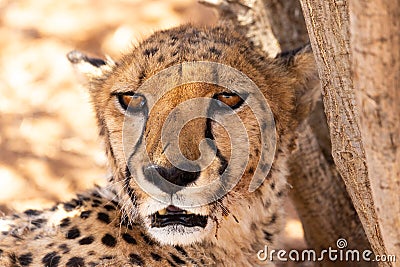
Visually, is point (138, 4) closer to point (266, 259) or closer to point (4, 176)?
point (4, 176)

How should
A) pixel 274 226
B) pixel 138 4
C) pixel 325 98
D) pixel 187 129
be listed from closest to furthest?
pixel 325 98 → pixel 187 129 → pixel 274 226 → pixel 138 4

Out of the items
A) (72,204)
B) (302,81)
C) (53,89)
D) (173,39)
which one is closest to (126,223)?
(72,204)

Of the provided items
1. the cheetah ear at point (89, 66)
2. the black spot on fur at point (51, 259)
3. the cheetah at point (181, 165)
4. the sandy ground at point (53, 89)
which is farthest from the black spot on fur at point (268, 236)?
the sandy ground at point (53, 89)

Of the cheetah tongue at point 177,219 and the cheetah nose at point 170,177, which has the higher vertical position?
the cheetah nose at point 170,177

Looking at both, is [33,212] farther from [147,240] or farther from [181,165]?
[181,165]

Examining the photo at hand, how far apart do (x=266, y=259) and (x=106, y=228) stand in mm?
552

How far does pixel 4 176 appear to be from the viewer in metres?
4.35

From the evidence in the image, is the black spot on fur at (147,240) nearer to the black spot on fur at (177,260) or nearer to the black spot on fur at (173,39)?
the black spot on fur at (177,260)

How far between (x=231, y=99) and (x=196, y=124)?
185mm

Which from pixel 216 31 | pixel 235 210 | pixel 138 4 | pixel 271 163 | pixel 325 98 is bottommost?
pixel 235 210

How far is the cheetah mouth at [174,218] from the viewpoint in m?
1.94

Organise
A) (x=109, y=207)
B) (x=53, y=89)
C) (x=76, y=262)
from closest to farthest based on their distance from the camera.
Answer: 1. (x=76, y=262)
2. (x=109, y=207)
3. (x=53, y=89)

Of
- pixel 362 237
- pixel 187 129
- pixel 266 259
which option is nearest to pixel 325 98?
pixel 187 129

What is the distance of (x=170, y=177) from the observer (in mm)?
1787
